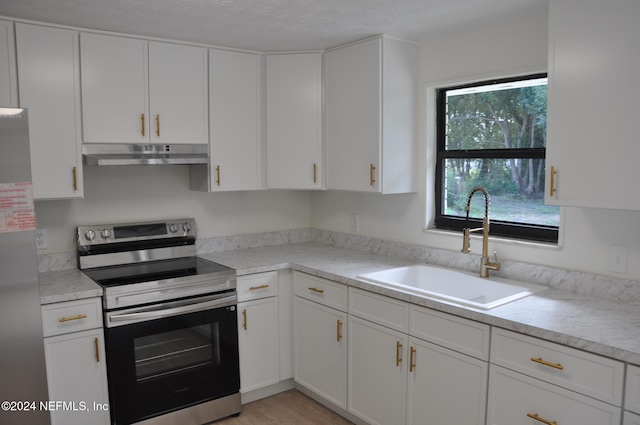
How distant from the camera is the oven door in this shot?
263cm

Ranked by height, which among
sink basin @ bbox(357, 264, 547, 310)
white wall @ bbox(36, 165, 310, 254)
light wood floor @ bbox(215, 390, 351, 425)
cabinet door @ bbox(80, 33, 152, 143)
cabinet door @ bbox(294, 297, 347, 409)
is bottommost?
light wood floor @ bbox(215, 390, 351, 425)

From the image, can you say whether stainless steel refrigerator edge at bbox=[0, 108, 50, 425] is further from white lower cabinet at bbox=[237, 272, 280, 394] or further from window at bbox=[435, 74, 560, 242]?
window at bbox=[435, 74, 560, 242]

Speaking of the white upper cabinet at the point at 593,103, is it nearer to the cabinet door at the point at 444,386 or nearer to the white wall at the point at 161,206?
the cabinet door at the point at 444,386

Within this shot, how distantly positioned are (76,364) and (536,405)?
6.99 feet

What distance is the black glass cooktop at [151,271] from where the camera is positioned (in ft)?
9.12

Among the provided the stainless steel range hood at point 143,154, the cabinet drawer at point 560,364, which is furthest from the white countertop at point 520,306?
the stainless steel range hood at point 143,154

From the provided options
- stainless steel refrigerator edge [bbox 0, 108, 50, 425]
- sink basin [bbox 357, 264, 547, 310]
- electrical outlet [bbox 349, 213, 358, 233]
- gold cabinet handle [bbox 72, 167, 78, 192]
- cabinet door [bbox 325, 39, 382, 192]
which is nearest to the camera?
stainless steel refrigerator edge [bbox 0, 108, 50, 425]

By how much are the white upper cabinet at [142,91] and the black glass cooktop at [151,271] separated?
760 millimetres

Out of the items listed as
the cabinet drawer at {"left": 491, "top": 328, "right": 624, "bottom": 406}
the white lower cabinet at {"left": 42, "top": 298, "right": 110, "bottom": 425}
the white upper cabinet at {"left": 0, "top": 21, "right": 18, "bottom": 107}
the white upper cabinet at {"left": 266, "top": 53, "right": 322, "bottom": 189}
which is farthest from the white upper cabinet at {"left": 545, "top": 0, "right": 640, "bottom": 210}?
the white upper cabinet at {"left": 0, "top": 21, "right": 18, "bottom": 107}

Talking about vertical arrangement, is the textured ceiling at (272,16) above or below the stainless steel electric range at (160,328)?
above

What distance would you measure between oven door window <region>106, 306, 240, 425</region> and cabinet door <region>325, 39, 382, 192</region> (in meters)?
1.11

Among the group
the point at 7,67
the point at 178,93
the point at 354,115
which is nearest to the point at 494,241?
the point at 354,115

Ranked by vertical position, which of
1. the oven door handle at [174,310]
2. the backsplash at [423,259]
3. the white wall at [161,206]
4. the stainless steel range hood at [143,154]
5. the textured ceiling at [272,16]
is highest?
the textured ceiling at [272,16]

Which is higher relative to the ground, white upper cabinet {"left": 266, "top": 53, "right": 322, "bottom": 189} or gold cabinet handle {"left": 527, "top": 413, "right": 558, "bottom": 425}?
white upper cabinet {"left": 266, "top": 53, "right": 322, "bottom": 189}
